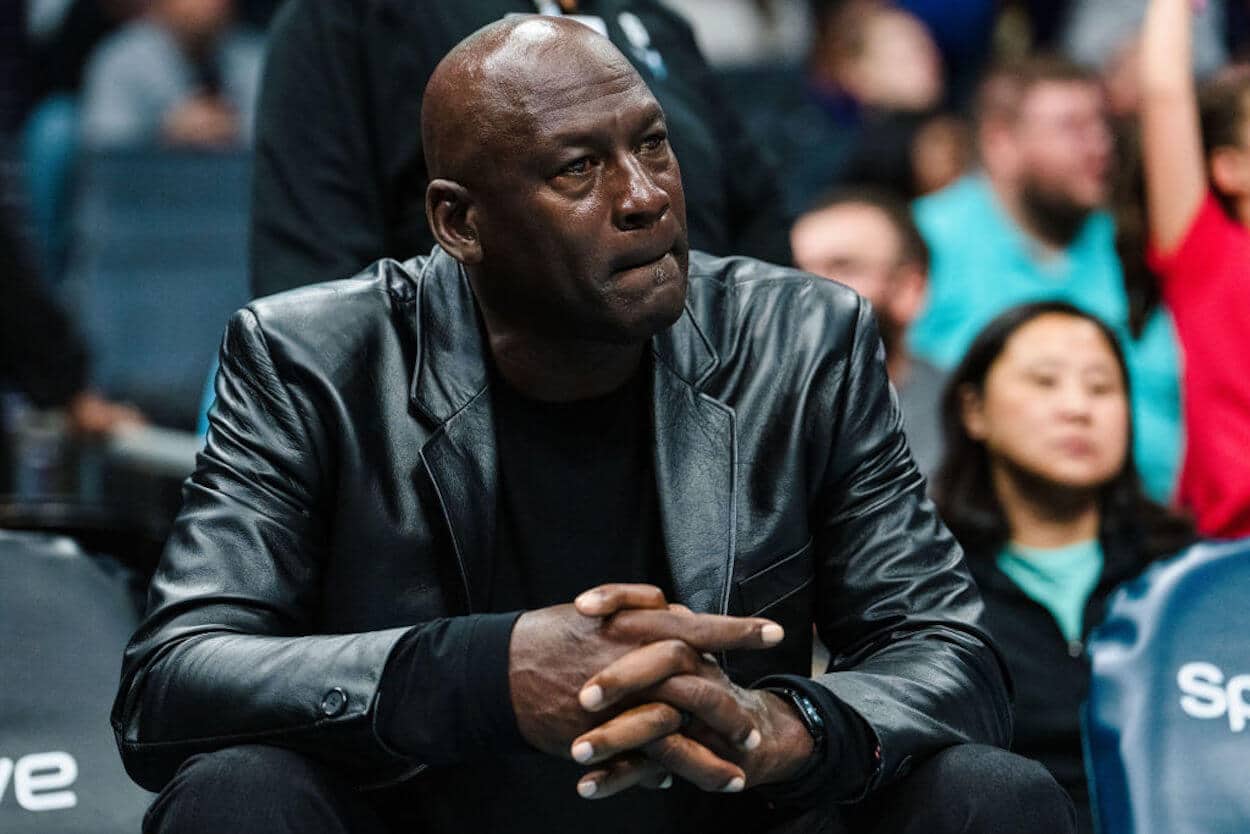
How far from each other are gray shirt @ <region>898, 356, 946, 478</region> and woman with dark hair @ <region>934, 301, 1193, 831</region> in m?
0.46

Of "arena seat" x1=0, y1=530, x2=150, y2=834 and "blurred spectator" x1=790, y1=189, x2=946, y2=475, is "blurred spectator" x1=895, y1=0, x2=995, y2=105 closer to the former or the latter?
"blurred spectator" x1=790, y1=189, x2=946, y2=475

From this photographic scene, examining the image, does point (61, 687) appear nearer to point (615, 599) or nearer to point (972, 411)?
point (615, 599)

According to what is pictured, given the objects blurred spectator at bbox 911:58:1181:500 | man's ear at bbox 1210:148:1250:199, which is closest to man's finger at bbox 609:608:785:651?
man's ear at bbox 1210:148:1250:199

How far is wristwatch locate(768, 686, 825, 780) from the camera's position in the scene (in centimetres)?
208

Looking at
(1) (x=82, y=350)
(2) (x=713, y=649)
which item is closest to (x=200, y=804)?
(2) (x=713, y=649)

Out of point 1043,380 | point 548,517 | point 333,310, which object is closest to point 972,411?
point 1043,380

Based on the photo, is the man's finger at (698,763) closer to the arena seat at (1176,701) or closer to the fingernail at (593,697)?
the fingernail at (593,697)

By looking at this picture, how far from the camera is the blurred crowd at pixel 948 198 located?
3148 millimetres

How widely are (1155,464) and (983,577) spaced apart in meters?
1.11

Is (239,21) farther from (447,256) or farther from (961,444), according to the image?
(447,256)

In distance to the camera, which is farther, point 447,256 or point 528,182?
point 447,256

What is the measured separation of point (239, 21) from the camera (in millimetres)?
6785

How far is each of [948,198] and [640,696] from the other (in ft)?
12.3

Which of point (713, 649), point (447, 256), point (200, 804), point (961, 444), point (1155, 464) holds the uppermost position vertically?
point (447, 256)
